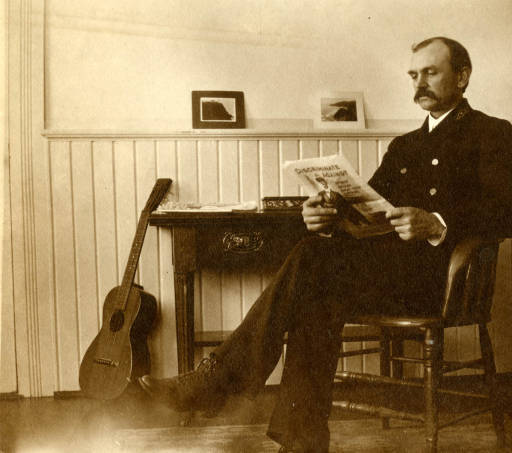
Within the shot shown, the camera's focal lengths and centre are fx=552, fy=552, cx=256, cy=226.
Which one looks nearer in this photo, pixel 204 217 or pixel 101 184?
pixel 204 217

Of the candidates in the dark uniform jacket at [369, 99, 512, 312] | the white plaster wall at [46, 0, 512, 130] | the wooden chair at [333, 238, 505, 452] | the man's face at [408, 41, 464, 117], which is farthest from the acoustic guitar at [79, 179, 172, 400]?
the man's face at [408, 41, 464, 117]

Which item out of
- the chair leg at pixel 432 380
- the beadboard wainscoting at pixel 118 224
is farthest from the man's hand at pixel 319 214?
the beadboard wainscoting at pixel 118 224

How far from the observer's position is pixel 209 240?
6.41ft

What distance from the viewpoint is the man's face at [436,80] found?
5.89 feet

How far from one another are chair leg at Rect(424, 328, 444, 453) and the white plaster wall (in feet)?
4.10

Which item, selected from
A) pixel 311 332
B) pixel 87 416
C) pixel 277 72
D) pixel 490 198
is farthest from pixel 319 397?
pixel 277 72

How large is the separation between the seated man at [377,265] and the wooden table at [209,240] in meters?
0.36

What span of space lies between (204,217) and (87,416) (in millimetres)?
841

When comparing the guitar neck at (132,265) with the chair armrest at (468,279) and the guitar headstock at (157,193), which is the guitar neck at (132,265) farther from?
the chair armrest at (468,279)

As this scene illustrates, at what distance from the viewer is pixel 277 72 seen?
7.86ft

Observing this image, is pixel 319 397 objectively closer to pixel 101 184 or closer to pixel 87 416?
pixel 87 416

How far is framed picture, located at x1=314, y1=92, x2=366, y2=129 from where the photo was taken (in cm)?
240

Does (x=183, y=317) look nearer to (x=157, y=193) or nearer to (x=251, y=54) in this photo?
(x=157, y=193)

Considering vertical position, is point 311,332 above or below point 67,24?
below
